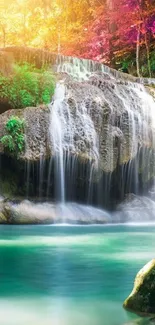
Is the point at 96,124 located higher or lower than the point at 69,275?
higher

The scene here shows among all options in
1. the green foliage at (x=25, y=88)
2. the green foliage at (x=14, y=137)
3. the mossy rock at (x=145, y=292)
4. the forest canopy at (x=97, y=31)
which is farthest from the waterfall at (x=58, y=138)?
the mossy rock at (x=145, y=292)

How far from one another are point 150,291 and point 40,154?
36.9 ft

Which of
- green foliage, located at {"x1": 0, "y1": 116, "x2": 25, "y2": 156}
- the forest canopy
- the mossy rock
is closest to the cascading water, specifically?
green foliage, located at {"x1": 0, "y1": 116, "x2": 25, "y2": 156}

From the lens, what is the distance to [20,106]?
Answer: 17109mm

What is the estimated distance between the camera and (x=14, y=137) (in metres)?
15.4

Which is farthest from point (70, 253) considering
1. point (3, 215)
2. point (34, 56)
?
point (34, 56)

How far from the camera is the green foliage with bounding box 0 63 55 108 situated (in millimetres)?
17000

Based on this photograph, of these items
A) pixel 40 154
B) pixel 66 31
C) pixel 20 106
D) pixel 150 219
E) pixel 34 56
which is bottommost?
pixel 150 219

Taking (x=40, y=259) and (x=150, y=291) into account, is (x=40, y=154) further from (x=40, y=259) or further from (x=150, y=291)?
(x=150, y=291)

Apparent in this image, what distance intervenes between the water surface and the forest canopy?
16861 millimetres

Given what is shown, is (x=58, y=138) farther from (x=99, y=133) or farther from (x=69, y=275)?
(x=69, y=275)

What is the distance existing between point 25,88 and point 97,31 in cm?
1343

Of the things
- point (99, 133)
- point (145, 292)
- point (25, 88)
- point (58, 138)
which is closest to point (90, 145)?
point (99, 133)

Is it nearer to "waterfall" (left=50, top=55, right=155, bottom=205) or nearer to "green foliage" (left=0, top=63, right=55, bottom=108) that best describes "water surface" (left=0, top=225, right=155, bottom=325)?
"waterfall" (left=50, top=55, right=155, bottom=205)
